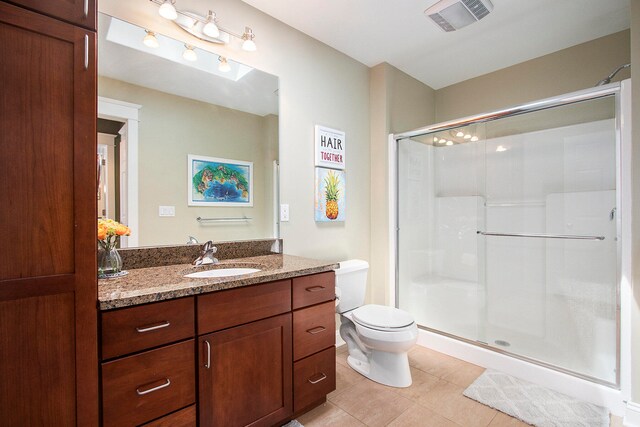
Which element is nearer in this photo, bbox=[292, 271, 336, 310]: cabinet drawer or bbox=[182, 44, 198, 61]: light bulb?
bbox=[292, 271, 336, 310]: cabinet drawer

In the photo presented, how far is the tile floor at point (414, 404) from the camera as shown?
5.36 feet

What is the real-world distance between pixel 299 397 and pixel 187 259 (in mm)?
981

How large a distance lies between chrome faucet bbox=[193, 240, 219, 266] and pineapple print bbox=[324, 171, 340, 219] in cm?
98

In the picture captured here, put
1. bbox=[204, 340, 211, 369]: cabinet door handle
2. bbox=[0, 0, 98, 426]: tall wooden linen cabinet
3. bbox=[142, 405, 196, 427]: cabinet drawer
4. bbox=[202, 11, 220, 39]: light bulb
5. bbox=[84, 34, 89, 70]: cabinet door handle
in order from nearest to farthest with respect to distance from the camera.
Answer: bbox=[0, 0, 98, 426]: tall wooden linen cabinet, bbox=[84, 34, 89, 70]: cabinet door handle, bbox=[142, 405, 196, 427]: cabinet drawer, bbox=[204, 340, 211, 369]: cabinet door handle, bbox=[202, 11, 220, 39]: light bulb

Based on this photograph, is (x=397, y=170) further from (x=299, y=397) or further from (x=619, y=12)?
(x=299, y=397)

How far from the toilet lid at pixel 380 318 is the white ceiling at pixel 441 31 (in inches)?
82.7

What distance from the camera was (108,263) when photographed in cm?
136

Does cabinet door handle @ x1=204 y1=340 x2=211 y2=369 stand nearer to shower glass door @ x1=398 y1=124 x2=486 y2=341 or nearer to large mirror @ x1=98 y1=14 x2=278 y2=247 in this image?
large mirror @ x1=98 y1=14 x2=278 y2=247

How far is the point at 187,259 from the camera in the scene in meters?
1.73

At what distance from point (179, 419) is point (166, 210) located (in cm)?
102

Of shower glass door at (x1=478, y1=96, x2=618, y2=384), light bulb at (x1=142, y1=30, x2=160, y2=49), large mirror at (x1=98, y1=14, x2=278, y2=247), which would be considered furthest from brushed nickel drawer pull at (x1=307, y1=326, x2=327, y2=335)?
light bulb at (x1=142, y1=30, x2=160, y2=49)

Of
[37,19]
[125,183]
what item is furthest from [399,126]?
[37,19]

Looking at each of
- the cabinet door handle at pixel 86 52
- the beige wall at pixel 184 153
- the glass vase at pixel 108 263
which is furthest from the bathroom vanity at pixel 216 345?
the cabinet door handle at pixel 86 52

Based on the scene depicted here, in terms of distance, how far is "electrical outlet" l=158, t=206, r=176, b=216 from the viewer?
1.66m
